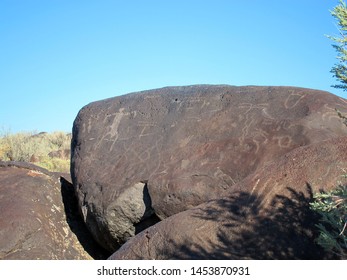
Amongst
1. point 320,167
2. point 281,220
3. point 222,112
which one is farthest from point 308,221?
point 222,112

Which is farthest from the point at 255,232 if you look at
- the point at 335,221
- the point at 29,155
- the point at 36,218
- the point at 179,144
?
the point at 29,155

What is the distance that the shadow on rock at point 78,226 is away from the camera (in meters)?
8.53

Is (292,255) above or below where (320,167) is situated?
below

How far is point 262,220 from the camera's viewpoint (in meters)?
4.61

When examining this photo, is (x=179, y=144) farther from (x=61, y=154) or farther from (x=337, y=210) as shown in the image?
(x=61, y=154)

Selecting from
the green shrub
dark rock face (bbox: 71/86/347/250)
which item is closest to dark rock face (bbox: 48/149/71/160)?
dark rock face (bbox: 71/86/347/250)

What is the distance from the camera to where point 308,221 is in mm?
4457

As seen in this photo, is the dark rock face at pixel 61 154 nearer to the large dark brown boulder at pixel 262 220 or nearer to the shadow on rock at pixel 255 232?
the large dark brown boulder at pixel 262 220

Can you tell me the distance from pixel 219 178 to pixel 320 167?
2.26 meters

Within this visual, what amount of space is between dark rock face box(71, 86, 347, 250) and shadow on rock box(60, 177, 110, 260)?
343mm

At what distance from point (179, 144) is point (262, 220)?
3.39m

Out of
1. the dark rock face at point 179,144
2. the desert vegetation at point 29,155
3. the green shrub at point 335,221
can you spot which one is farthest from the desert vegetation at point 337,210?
the desert vegetation at point 29,155

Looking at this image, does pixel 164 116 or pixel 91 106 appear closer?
pixel 164 116

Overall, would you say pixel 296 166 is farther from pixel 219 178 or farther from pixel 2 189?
pixel 2 189
